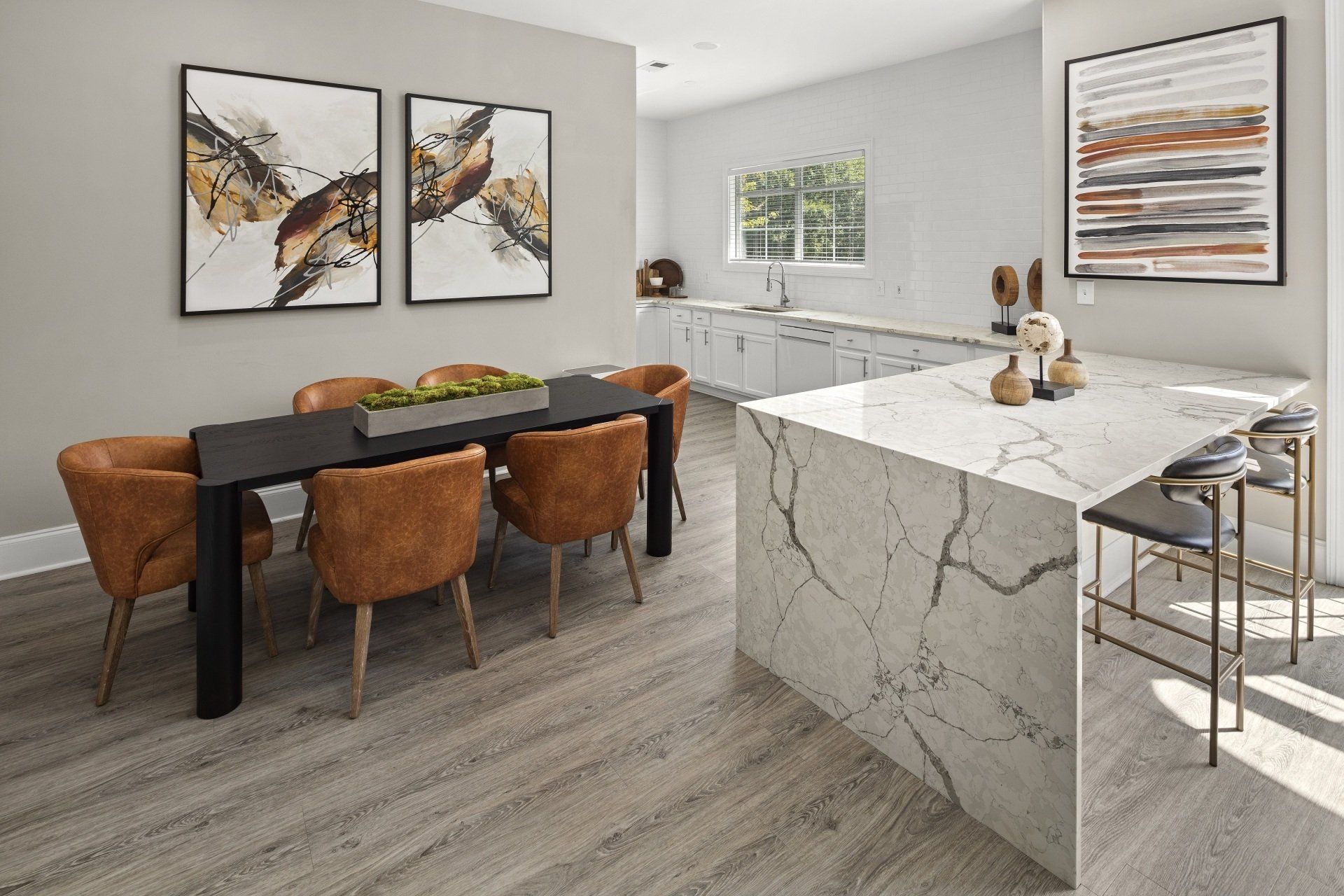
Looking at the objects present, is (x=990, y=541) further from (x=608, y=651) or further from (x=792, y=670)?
(x=608, y=651)

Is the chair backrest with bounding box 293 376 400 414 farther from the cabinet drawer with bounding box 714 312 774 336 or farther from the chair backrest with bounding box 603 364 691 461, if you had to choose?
the cabinet drawer with bounding box 714 312 774 336

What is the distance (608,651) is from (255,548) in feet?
4.14

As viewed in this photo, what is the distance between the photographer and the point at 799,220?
22.8ft

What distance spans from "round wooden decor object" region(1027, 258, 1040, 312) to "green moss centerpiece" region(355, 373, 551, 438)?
3.20m

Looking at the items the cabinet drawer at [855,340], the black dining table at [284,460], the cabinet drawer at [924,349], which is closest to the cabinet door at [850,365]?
the cabinet drawer at [855,340]

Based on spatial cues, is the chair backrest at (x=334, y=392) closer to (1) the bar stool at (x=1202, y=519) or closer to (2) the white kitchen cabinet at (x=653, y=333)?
(1) the bar stool at (x=1202, y=519)

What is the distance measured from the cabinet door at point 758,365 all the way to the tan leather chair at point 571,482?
12.3ft

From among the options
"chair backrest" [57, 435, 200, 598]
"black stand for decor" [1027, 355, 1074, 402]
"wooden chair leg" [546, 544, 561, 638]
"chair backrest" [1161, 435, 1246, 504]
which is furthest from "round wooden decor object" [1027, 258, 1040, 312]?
"chair backrest" [57, 435, 200, 598]

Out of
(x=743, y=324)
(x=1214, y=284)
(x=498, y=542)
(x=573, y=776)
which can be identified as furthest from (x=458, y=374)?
(x=1214, y=284)

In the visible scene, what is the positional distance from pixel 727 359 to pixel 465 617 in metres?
4.83

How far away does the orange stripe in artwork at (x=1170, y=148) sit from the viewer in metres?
3.28

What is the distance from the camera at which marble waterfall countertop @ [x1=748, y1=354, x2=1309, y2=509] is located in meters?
1.92

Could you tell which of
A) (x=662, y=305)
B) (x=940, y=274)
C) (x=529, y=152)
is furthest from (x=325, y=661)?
(x=662, y=305)

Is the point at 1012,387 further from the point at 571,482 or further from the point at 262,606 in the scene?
the point at 262,606
